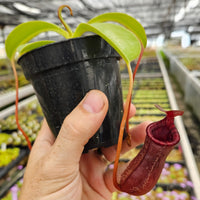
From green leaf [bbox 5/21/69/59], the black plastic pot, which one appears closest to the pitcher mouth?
the black plastic pot

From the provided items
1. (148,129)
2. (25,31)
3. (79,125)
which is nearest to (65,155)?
(79,125)

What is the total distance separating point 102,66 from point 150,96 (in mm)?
2040

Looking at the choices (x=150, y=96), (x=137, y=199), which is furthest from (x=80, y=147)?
(x=150, y=96)

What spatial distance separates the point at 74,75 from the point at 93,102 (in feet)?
0.27

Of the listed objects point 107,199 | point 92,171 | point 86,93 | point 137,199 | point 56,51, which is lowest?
point 137,199

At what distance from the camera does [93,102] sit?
0.35 metres

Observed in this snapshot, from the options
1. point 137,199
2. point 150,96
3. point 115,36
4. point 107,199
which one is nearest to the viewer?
point 115,36

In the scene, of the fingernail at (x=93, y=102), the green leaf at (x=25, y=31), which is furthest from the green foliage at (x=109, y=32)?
the fingernail at (x=93, y=102)

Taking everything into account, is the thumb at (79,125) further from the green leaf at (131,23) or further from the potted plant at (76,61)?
the green leaf at (131,23)

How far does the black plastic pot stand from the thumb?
48 mm

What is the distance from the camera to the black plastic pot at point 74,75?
0.36 m

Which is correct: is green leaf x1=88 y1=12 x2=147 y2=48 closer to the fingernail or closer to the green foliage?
the green foliage

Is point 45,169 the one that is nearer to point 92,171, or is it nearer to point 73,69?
point 73,69

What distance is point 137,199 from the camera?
1.11 metres
